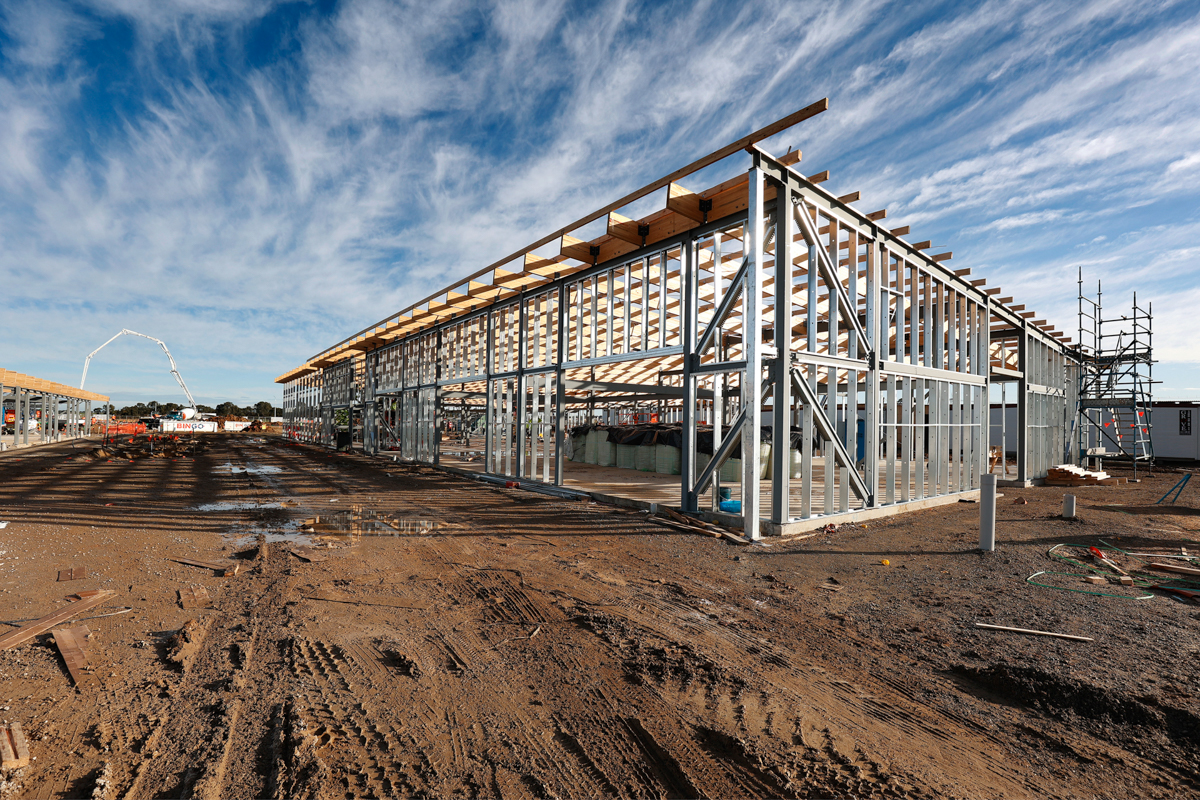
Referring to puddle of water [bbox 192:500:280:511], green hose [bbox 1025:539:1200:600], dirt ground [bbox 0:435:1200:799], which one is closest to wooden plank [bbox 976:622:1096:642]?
dirt ground [bbox 0:435:1200:799]

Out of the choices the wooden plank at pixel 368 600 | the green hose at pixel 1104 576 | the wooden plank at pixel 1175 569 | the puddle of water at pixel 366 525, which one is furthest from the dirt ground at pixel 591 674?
the wooden plank at pixel 1175 569

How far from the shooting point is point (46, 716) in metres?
3.06

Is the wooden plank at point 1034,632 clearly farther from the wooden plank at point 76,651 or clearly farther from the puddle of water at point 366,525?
the puddle of water at point 366,525

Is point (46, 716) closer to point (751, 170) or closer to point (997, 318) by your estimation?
point (751, 170)

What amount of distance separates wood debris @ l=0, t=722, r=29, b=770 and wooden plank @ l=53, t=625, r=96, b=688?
0.64 m

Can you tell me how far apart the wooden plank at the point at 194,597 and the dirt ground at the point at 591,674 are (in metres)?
0.09

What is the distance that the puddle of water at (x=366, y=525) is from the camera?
27.3 feet

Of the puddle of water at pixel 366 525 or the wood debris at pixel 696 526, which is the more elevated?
the wood debris at pixel 696 526

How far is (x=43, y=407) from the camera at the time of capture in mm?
32281

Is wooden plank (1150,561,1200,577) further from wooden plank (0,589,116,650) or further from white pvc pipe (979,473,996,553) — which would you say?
wooden plank (0,589,116,650)

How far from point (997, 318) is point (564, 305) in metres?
12.3

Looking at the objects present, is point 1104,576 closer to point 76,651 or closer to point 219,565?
point 76,651

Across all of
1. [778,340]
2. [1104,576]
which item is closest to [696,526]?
[778,340]

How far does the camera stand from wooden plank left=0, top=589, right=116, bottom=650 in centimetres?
400
